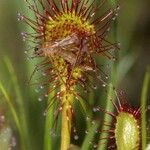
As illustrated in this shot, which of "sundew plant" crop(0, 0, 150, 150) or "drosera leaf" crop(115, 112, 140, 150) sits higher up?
"sundew plant" crop(0, 0, 150, 150)

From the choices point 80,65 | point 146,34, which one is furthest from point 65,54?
point 146,34

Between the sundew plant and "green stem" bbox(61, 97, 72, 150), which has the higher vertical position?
the sundew plant

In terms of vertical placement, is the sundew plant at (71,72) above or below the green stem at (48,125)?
above

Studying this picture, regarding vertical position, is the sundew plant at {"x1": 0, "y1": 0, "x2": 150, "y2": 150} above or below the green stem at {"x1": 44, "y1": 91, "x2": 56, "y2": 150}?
above

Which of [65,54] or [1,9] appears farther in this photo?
[1,9]

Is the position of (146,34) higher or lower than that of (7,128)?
higher

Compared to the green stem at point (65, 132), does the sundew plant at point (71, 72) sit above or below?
above

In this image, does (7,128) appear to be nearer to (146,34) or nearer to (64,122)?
(64,122)

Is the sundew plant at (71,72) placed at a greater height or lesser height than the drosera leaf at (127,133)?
greater
